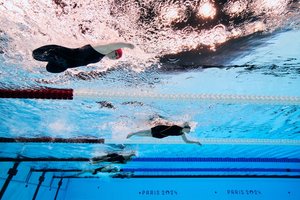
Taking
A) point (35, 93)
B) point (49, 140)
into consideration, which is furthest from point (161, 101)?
point (49, 140)

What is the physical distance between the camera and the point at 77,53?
9.66ft

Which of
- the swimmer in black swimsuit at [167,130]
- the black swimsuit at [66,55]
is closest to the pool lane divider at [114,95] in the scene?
the black swimsuit at [66,55]

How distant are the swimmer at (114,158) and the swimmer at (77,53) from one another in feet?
17.5

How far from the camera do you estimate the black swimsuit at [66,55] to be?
286cm

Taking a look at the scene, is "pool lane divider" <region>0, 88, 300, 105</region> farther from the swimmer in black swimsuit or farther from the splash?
the swimmer in black swimsuit

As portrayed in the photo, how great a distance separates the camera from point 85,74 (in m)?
3.52

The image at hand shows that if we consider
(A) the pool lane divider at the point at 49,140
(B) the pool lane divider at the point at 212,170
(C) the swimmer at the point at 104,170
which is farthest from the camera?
(B) the pool lane divider at the point at 212,170

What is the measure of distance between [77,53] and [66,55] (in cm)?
13

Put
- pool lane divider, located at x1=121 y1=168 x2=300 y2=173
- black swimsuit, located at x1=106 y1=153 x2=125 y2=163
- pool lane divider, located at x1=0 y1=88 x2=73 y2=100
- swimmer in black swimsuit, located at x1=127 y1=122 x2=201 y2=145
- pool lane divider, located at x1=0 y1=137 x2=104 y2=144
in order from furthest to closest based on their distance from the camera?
pool lane divider, located at x1=121 y1=168 x2=300 y2=173, black swimsuit, located at x1=106 y1=153 x2=125 y2=163, pool lane divider, located at x1=0 y1=137 x2=104 y2=144, swimmer in black swimsuit, located at x1=127 y1=122 x2=201 y2=145, pool lane divider, located at x1=0 y1=88 x2=73 y2=100

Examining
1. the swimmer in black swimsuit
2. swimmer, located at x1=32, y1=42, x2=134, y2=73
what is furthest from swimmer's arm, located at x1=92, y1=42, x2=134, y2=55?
the swimmer in black swimsuit

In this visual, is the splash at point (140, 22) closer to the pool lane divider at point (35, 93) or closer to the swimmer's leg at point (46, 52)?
the swimmer's leg at point (46, 52)

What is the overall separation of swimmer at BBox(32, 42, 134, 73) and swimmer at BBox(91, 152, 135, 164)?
17.5 ft

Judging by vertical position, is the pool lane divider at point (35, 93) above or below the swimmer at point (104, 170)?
below

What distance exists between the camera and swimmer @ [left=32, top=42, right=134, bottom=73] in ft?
9.34
